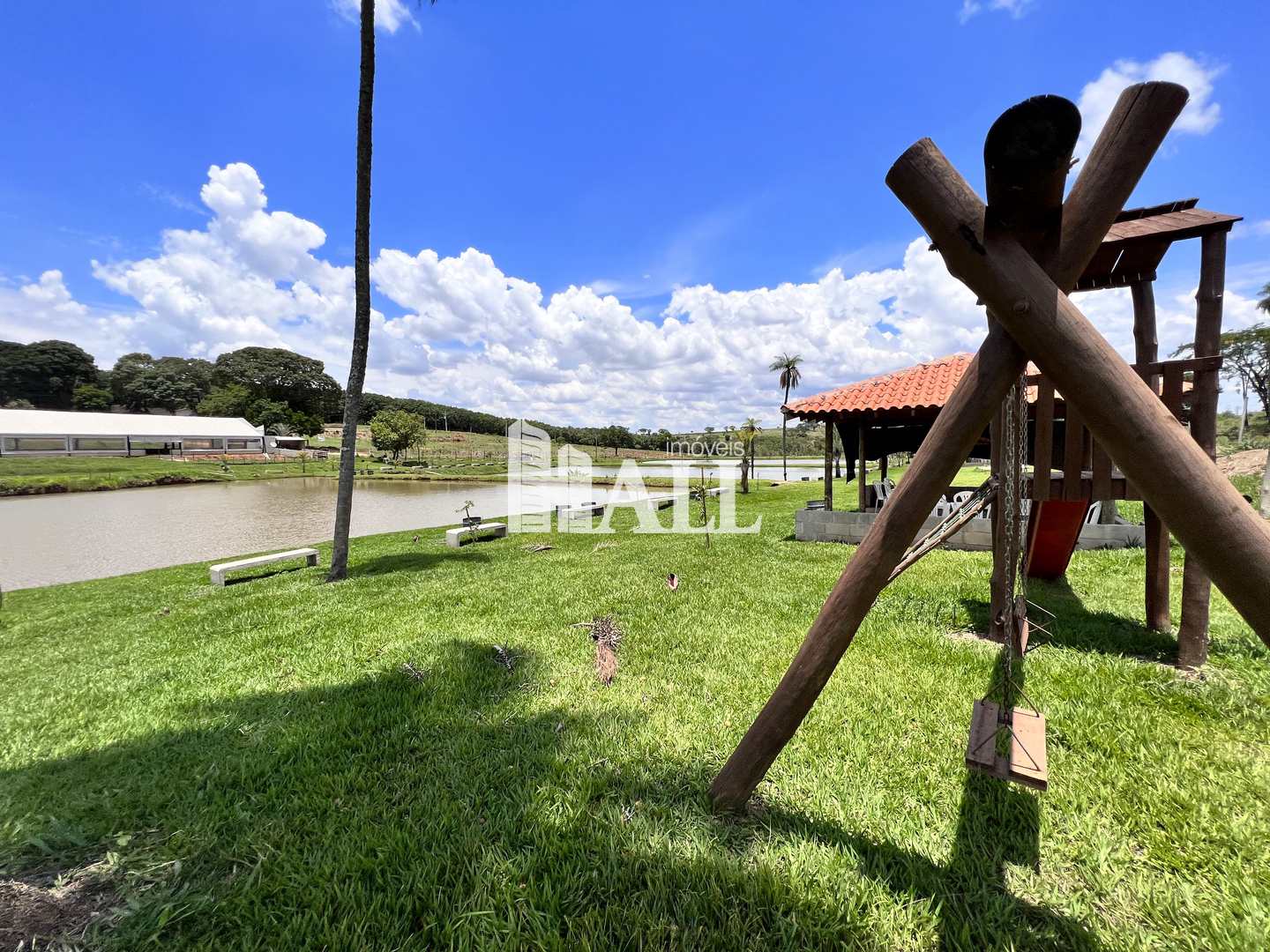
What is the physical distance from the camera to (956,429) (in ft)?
6.23

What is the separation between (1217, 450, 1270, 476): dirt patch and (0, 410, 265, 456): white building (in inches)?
3380

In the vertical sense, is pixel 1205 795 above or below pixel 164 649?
above

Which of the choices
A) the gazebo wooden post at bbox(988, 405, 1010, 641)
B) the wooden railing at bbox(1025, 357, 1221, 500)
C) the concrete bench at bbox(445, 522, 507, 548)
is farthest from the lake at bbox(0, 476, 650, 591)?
the wooden railing at bbox(1025, 357, 1221, 500)

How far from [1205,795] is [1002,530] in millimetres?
2145

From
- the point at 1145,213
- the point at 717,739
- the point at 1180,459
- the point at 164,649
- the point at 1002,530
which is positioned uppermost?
the point at 1145,213

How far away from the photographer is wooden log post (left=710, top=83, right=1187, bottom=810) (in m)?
1.60

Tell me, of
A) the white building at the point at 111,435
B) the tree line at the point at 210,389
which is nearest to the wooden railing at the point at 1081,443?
the tree line at the point at 210,389

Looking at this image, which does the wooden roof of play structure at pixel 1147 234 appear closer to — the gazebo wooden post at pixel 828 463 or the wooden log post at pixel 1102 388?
the wooden log post at pixel 1102 388

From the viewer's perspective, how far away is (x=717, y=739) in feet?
10.2

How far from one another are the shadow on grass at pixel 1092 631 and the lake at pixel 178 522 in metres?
15.8

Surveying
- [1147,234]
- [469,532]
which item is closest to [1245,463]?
[1147,234]

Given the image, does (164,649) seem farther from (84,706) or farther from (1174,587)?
(1174,587)

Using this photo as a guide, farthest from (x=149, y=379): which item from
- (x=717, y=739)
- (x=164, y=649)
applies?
(x=717, y=739)

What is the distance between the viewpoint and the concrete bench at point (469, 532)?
11508 millimetres
